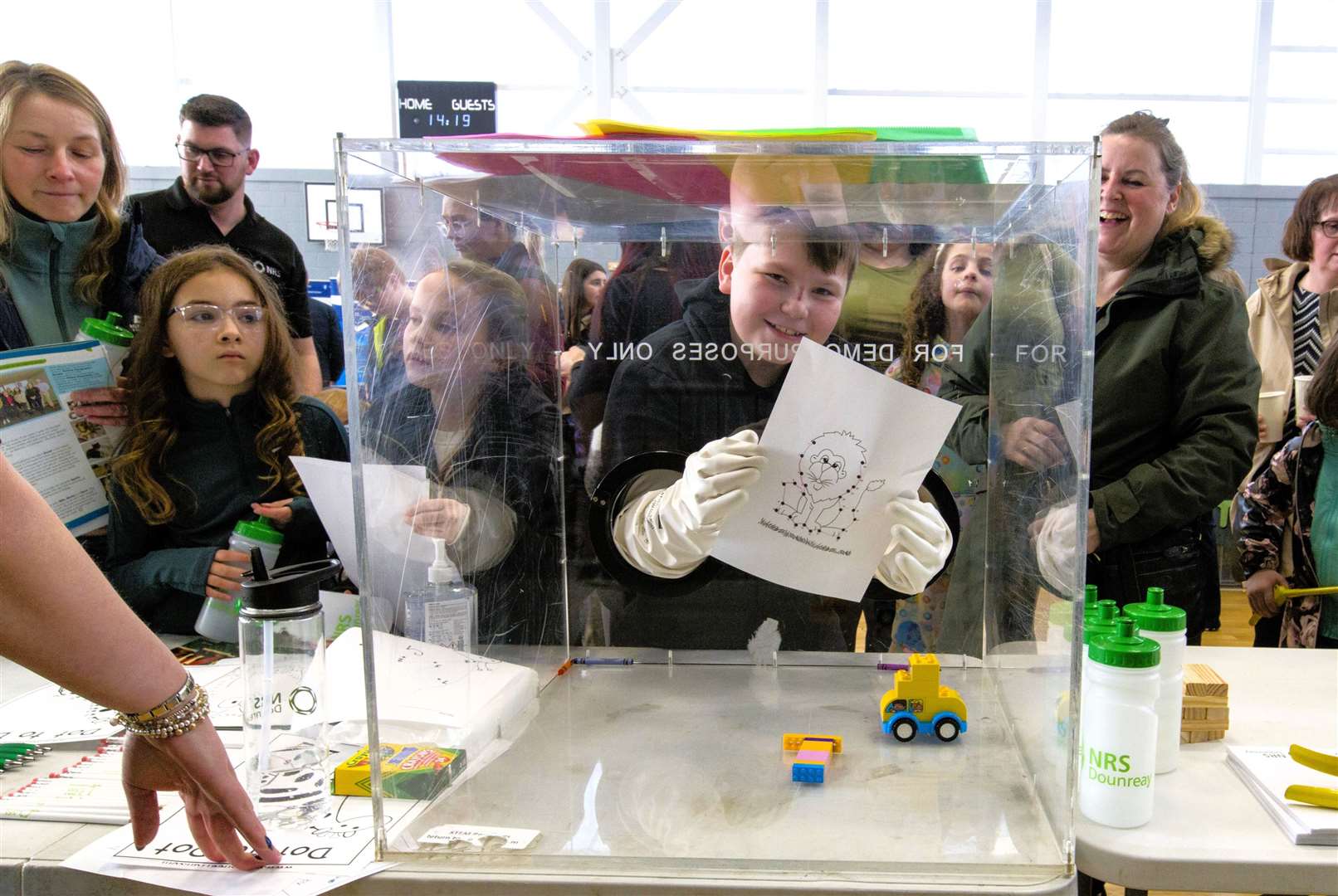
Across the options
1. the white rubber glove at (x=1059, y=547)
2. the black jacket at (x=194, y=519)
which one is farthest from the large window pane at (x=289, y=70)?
the white rubber glove at (x=1059, y=547)

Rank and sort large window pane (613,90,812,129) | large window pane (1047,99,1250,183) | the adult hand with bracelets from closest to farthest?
the adult hand with bracelets → large window pane (1047,99,1250,183) → large window pane (613,90,812,129)

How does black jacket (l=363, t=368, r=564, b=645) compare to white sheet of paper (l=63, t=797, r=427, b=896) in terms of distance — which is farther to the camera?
black jacket (l=363, t=368, r=564, b=645)

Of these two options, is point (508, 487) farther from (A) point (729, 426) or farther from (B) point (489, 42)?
(B) point (489, 42)

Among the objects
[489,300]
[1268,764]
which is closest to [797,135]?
[489,300]

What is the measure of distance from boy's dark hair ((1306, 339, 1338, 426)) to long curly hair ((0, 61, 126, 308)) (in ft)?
7.51

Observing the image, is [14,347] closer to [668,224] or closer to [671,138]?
[668,224]

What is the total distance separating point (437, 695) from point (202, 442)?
36.4 inches

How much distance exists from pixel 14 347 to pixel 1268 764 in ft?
5.86

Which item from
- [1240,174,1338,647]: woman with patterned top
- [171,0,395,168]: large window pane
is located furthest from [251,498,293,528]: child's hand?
[171,0,395,168]: large window pane

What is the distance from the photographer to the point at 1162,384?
1721 millimetres

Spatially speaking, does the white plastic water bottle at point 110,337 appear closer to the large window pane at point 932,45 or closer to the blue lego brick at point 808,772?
the blue lego brick at point 808,772

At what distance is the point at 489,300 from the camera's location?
1.05m

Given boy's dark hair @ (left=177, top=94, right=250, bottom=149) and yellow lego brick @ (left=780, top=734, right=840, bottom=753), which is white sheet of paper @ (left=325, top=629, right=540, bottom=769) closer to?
yellow lego brick @ (left=780, top=734, right=840, bottom=753)

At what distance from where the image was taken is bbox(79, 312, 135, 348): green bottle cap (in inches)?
61.4
